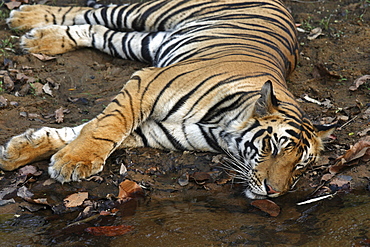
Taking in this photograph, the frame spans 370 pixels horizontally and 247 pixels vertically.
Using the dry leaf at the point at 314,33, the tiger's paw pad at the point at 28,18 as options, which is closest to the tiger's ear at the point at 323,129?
the dry leaf at the point at 314,33

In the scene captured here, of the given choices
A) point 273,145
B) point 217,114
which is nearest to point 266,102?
point 273,145

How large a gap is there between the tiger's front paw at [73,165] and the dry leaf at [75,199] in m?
0.13

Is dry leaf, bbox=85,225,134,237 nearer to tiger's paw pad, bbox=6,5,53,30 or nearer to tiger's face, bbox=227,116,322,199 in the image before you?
tiger's face, bbox=227,116,322,199

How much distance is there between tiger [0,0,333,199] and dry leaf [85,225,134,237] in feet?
1.69

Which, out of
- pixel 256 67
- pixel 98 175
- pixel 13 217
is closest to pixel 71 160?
pixel 98 175

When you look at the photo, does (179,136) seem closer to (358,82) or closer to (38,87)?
(38,87)

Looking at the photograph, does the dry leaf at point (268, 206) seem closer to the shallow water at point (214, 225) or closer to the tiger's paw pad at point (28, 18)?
the shallow water at point (214, 225)

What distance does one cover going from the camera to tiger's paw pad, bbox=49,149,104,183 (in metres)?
3.59

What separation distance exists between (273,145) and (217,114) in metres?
0.60

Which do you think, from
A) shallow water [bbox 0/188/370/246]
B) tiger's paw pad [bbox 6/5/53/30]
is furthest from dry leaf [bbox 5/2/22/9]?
shallow water [bbox 0/188/370/246]

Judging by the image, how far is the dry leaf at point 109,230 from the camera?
3.17 metres

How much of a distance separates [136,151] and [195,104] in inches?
25.0

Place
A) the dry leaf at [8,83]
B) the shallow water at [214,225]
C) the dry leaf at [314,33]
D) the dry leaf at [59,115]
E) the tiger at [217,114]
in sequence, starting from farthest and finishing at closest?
the dry leaf at [314,33] → the dry leaf at [8,83] → the dry leaf at [59,115] → the tiger at [217,114] → the shallow water at [214,225]

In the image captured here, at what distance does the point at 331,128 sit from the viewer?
3.74 metres
